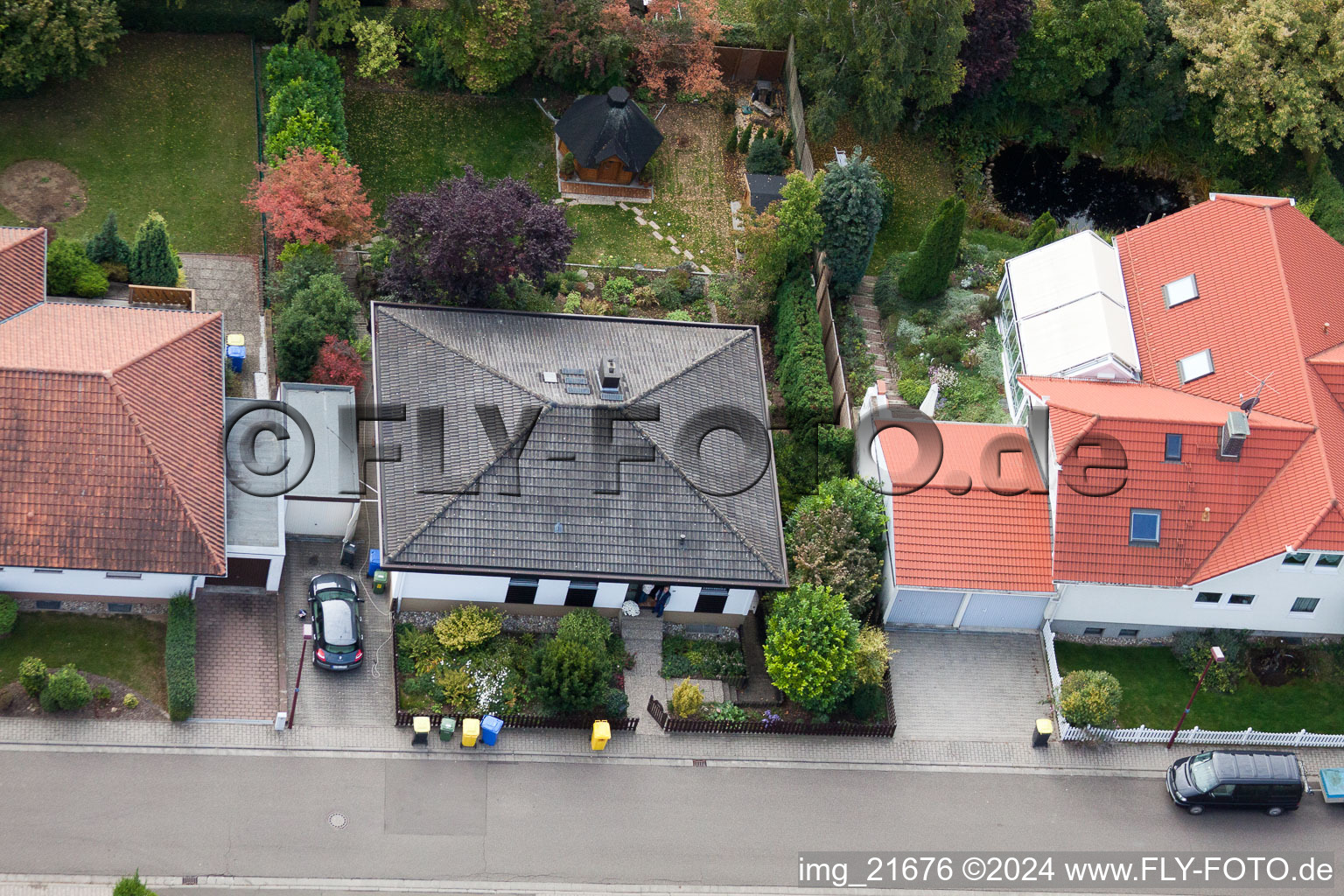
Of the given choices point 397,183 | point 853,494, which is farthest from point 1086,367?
point 397,183

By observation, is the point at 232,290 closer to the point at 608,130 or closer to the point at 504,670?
the point at 608,130

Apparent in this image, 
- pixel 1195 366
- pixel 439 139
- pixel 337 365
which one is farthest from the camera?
pixel 439 139

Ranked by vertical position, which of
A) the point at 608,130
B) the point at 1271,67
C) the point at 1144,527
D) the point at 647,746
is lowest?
the point at 647,746

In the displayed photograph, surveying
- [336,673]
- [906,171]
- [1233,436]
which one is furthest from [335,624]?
[906,171]

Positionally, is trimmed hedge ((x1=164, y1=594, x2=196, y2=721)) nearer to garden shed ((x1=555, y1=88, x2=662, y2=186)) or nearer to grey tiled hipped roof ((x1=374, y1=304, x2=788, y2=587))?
grey tiled hipped roof ((x1=374, y1=304, x2=788, y2=587))

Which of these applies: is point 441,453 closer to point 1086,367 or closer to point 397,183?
point 397,183

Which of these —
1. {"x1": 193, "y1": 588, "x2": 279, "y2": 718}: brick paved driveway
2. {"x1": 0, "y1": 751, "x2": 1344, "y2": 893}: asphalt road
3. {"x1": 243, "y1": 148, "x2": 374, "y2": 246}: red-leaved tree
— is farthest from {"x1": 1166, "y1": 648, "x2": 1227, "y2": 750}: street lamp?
{"x1": 243, "y1": 148, "x2": 374, "y2": 246}: red-leaved tree
